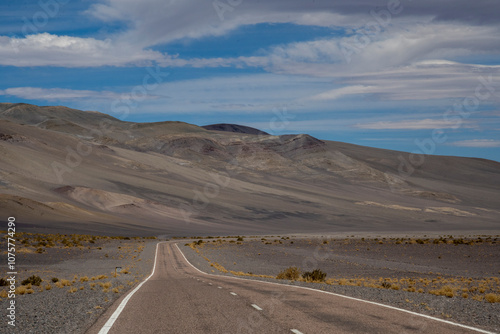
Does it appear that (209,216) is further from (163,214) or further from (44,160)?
(44,160)

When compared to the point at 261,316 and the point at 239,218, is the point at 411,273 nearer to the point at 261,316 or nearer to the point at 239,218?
the point at 261,316

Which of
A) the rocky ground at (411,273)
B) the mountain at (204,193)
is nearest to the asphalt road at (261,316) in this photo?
the rocky ground at (411,273)

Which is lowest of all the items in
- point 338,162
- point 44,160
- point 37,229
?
point 37,229

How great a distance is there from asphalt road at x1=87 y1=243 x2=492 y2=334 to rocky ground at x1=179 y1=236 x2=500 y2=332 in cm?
94

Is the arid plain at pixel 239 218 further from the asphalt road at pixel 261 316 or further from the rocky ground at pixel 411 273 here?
the asphalt road at pixel 261 316

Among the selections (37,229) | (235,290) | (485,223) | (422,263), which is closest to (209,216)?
(37,229)

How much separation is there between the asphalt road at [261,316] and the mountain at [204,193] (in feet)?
219

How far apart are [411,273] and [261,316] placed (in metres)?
24.1

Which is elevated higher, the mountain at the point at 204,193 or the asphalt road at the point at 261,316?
the mountain at the point at 204,193

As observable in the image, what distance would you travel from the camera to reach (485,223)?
447 feet

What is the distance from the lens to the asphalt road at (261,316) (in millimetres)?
9430

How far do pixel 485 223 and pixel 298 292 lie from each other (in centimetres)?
13576

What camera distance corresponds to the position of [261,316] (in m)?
10.7

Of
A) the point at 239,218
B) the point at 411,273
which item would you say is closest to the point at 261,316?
the point at 411,273
